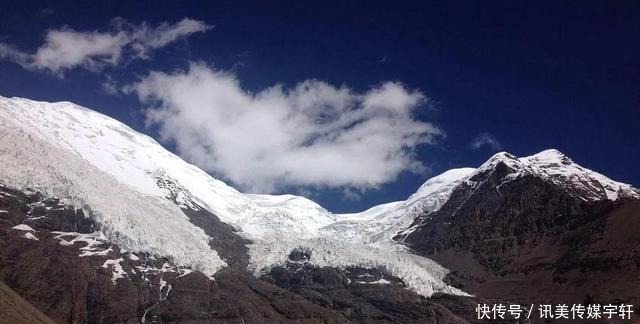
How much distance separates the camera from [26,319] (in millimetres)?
191375

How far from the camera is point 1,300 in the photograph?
196500 mm

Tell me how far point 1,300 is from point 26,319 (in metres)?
12.2
